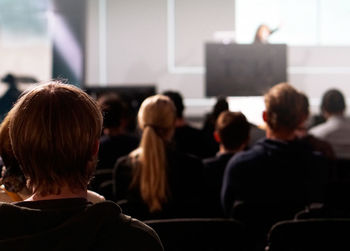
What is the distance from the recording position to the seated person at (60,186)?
1142 mm

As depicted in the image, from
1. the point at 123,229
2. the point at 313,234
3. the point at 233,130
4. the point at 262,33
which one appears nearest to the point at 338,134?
the point at 233,130

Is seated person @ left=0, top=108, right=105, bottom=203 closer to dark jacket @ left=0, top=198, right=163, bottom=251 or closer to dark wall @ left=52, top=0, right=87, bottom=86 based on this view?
dark jacket @ left=0, top=198, right=163, bottom=251

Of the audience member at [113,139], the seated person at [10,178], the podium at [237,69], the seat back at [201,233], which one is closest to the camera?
the seated person at [10,178]

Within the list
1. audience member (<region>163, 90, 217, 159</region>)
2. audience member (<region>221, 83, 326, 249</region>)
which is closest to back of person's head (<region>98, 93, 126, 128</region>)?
audience member (<region>163, 90, 217, 159</region>)

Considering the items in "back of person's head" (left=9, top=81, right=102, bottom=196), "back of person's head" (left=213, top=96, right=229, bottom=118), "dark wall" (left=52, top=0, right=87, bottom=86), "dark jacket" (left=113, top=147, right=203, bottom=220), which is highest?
"dark wall" (left=52, top=0, right=87, bottom=86)

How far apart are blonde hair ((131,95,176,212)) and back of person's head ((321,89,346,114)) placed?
2.27m

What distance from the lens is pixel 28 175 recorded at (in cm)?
126

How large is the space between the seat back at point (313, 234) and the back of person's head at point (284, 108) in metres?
0.86

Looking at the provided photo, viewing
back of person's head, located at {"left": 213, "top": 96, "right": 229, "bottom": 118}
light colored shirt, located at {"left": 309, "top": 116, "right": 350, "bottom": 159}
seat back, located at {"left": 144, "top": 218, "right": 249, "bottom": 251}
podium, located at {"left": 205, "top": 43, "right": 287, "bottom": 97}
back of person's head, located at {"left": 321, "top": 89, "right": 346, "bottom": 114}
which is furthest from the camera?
podium, located at {"left": 205, "top": 43, "right": 287, "bottom": 97}

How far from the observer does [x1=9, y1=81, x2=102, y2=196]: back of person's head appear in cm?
117

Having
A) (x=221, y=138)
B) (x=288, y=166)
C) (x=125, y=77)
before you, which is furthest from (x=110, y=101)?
(x=125, y=77)

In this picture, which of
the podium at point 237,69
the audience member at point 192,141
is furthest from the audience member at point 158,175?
the podium at point 237,69

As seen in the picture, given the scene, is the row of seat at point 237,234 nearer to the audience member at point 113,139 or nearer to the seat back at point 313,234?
the seat back at point 313,234

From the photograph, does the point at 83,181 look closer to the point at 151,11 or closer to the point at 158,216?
the point at 158,216
